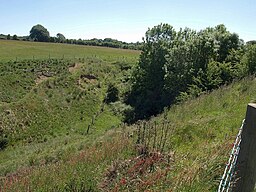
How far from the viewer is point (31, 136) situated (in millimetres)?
25938

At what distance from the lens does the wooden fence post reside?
305 centimetres

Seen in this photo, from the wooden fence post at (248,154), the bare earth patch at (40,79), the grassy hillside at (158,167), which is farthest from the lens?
the bare earth patch at (40,79)

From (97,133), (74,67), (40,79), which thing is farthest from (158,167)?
(74,67)

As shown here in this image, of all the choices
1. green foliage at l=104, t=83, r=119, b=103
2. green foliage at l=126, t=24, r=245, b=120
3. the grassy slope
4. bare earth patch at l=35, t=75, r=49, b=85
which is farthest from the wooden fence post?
bare earth patch at l=35, t=75, r=49, b=85

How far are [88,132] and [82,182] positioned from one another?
74.6ft

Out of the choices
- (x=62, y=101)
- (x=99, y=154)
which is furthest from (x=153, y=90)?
(x=99, y=154)

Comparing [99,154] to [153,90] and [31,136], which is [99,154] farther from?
[153,90]

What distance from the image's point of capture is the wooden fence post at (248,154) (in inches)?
120

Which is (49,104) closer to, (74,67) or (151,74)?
(74,67)

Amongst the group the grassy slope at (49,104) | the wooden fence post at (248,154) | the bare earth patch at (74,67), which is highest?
the wooden fence post at (248,154)

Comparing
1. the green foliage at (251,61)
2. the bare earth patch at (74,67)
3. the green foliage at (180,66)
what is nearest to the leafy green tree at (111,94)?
the green foliage at (180,66)

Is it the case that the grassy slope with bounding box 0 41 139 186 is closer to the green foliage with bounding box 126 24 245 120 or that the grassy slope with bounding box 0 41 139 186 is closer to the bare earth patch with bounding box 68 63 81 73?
the bare earth patch with bounding box 68 63 81 73

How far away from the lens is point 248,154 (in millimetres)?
3178

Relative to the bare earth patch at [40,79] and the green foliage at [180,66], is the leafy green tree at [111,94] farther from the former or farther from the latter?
the bare earth patch at [40,79]
